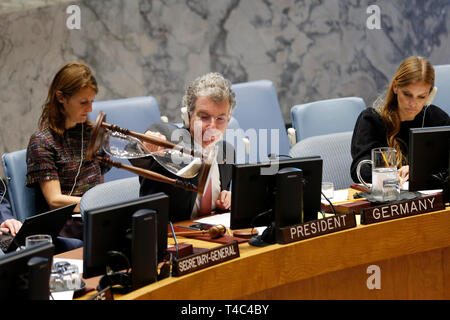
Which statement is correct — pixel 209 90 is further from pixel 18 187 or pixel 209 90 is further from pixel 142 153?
pixel 18 187

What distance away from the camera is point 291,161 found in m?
2.19

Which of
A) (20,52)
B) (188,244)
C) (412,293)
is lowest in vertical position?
(412,293)

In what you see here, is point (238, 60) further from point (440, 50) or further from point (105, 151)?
Result: point (105, 151)

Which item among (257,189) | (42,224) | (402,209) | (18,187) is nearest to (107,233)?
(42,224)

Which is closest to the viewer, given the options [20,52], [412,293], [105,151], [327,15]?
[105,151]

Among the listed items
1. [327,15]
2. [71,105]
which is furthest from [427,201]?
[327,15]

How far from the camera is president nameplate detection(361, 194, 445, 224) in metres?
2.34

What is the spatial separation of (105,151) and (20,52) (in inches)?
101

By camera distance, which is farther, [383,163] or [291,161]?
[383,163]

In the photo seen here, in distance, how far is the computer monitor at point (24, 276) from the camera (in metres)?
1.47

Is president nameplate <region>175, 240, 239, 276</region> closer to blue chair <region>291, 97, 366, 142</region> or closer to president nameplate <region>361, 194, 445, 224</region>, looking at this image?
president nameplate <region>361, 194, 445, 224</region>

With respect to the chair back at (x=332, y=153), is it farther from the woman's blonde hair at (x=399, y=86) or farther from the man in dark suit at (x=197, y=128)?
the man in dark suit at (x=197, y=128)

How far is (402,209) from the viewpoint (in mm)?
2418

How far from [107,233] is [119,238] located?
4 centimetres
